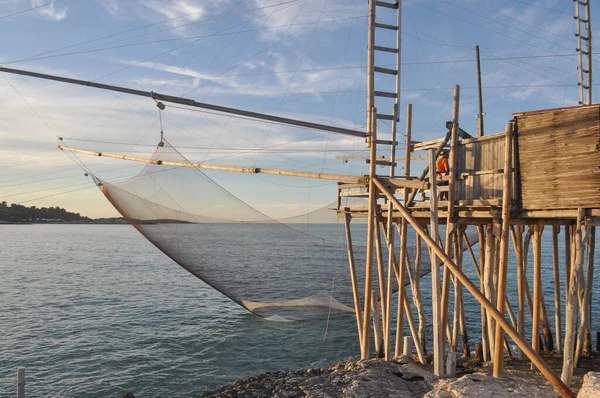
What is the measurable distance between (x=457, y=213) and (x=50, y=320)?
2216cm

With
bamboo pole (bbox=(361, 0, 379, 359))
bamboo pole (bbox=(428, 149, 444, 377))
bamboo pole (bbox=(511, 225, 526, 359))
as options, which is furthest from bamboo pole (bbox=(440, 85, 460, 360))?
bamboo pole (bbox=(361, 0, 379, 359))

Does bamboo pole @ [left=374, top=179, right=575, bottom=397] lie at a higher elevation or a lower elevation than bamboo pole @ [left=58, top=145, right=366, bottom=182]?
lower

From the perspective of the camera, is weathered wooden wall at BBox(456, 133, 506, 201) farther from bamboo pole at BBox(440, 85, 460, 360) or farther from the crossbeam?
the crossbeam

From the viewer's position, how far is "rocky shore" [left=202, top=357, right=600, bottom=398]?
955cm

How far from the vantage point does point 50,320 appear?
80.1 ft

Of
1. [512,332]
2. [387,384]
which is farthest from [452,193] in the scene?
[387,384]

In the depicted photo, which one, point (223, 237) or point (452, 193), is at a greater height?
point (452, 193)

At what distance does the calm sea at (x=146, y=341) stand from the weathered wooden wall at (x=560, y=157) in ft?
31.9

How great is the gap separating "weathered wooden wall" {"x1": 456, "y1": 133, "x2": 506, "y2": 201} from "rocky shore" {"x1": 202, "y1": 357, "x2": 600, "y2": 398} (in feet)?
13.6

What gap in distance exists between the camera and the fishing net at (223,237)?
17.7 metres

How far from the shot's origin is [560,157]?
1021 cm

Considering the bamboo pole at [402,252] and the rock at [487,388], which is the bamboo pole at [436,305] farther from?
the bamboo pole at [402,252]

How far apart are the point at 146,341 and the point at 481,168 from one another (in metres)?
15.7

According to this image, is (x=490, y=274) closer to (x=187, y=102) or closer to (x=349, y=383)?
(x=349, y=383)
